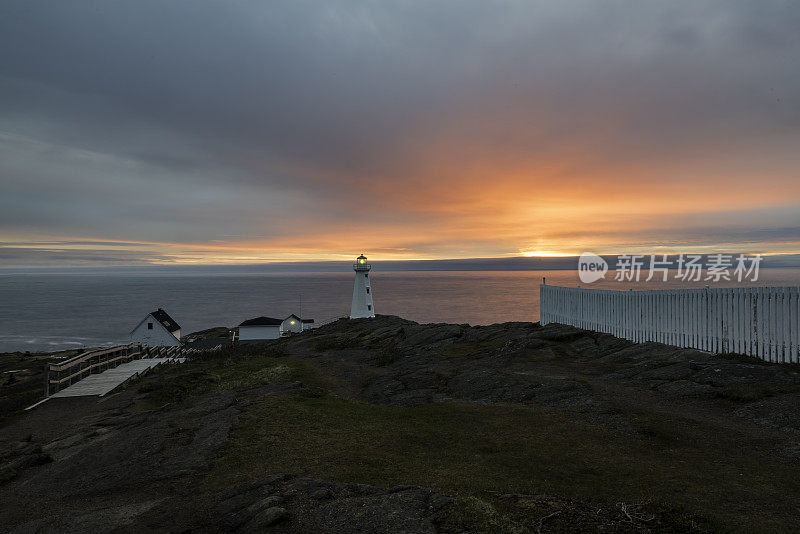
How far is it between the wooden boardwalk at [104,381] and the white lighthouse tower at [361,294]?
1079 inches

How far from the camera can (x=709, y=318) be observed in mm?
13320

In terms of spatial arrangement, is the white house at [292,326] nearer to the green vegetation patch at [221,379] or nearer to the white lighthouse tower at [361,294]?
the white lighthouse tower at [361,294]

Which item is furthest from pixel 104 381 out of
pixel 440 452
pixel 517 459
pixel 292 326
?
pixel 292 326

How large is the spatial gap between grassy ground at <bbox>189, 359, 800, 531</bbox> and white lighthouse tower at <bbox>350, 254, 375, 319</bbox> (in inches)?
1502

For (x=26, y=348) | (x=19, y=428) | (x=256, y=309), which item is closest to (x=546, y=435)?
(x=19, y=428)

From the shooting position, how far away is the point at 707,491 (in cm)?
583

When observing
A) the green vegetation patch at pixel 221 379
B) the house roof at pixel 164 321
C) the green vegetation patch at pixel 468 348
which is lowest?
the house roof at pixel 164 321

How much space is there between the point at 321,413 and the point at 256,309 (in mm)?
115170

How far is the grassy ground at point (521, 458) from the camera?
5.75 m

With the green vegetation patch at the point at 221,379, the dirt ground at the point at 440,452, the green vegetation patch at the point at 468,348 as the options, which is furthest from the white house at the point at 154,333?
the green vegetation patch at the point at 468,348

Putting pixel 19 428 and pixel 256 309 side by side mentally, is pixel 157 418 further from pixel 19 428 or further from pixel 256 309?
pixel 256 309

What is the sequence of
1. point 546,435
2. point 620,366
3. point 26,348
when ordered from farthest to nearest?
point 26,348 → point 620,366 → point 546,435

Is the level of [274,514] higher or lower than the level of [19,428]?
higher

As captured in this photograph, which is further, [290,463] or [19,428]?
[19,428]
